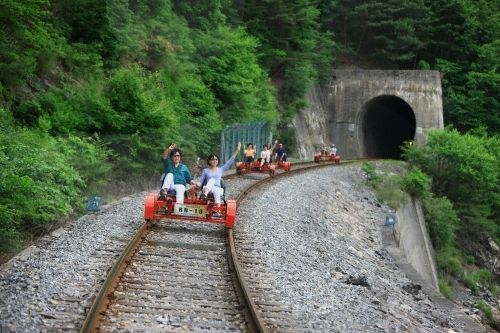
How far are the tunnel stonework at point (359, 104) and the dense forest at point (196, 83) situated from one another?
1624 mm

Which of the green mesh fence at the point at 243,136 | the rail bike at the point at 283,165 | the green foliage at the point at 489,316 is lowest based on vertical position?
the green foliage at the point at 489,316

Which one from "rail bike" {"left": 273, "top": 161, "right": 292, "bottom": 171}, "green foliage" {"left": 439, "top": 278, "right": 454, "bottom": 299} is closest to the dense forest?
"green foliage" {"left": 439, "top": 278, "right": 454, "bottom": 299}

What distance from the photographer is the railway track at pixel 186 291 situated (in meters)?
6.02

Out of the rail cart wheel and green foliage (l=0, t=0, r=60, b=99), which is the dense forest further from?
the rail cart wheel

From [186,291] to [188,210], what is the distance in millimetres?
3829

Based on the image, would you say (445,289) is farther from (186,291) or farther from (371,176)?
(186,291)

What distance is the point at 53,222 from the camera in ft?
34.0

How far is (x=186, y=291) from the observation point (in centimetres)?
716

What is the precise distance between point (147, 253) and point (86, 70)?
36.5 feet

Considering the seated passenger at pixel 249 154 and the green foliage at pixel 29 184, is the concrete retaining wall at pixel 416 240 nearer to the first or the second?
the seated passenger at pixel 249 154

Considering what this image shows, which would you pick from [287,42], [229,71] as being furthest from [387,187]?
[287,42]

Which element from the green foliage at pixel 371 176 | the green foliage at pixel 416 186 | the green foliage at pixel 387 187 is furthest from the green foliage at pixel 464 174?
the green foliage at pixel 371 176

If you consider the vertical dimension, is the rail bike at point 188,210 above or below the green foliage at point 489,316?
above

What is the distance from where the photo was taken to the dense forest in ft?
43.2
